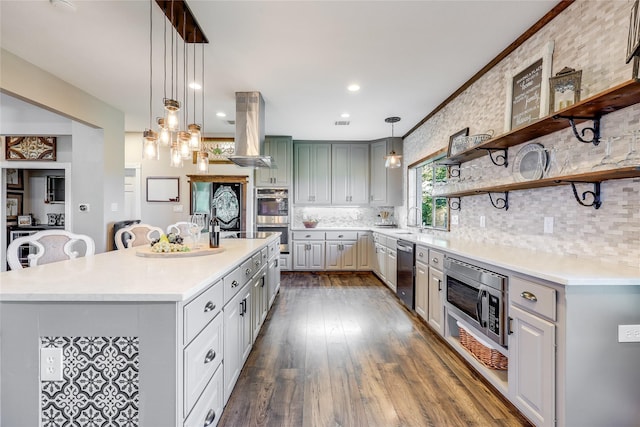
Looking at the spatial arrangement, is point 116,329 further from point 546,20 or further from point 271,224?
point 271,224

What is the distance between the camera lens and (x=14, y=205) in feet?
17.1

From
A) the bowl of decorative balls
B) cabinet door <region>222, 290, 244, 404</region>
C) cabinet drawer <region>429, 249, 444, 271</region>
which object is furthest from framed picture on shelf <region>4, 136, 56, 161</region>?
cabinet drawer <region>429, 249, 444, 271</region>

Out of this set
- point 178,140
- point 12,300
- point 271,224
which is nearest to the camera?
point 12,300

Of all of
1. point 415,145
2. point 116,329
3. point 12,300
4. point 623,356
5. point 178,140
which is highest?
point 415,145

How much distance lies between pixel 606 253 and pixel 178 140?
305 centimetres

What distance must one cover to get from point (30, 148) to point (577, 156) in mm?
6768

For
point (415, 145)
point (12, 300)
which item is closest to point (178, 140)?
point (12, 300)

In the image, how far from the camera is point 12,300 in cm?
116

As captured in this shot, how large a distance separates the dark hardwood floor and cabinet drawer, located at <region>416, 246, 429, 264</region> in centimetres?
69

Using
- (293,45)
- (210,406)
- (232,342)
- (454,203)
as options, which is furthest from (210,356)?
(454,203)

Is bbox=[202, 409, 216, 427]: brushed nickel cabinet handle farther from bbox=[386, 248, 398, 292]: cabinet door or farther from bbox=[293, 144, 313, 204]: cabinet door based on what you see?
bbox=[293, 144, 313, 204]: cabinet door

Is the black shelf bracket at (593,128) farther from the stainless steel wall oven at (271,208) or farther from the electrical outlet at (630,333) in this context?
the stainless steel wall oven at (271,208)

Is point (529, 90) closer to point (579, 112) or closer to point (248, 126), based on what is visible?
point (579, 112)

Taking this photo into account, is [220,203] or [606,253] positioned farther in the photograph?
[220,203]
